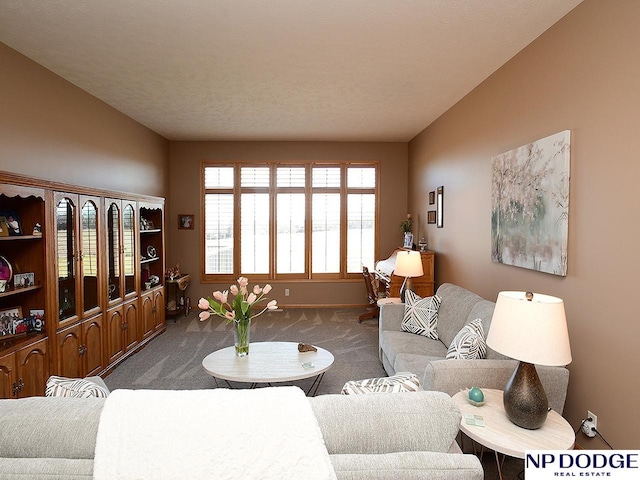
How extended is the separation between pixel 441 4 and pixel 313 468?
8.91 ft

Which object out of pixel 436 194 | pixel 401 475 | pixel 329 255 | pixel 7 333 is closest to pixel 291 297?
pixel 329 255

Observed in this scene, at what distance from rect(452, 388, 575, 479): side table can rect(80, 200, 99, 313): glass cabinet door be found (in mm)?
3393

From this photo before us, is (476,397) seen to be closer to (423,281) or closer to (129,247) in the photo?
(423,281)

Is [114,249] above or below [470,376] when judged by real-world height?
above

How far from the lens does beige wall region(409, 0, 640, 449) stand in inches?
81.9

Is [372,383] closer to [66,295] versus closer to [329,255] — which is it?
[66,295]

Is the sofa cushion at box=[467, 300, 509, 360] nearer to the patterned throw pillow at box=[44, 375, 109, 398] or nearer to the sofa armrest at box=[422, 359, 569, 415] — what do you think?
the sofa armrest at box=[422, 359, 569, 415]

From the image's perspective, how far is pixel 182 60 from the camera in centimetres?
333

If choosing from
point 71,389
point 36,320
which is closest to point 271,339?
point 36,320

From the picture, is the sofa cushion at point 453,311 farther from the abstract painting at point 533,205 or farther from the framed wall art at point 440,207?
the framed wall art at point 440,207

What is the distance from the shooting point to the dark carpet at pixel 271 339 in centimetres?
360

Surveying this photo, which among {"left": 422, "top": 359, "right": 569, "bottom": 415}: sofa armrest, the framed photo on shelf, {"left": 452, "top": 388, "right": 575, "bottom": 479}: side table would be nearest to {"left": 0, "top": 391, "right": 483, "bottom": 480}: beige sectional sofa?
{"left": 452, "top": 388, "right": 575, "bottom": 479}: side table

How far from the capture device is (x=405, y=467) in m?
1.17

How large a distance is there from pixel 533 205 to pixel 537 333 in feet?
4.94
